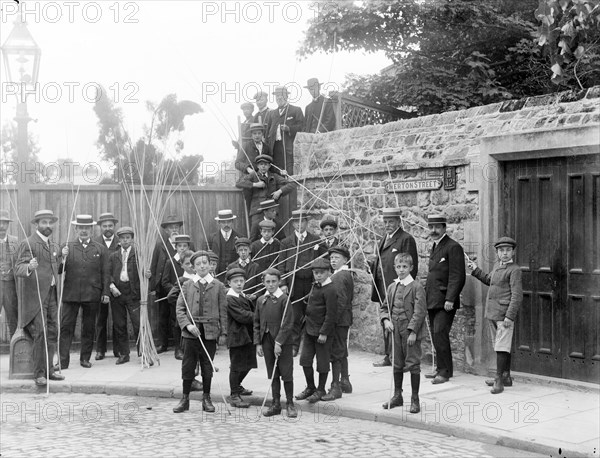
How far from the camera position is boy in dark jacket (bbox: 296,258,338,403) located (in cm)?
871

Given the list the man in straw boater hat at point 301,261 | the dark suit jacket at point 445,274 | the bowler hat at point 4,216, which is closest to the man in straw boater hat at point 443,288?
the dark suit jacket at point 445,274

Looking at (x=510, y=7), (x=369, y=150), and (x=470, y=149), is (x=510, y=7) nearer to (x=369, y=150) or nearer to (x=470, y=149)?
(x=369, y=150)

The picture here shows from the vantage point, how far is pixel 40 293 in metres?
10.1

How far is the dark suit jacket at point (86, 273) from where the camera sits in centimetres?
1088

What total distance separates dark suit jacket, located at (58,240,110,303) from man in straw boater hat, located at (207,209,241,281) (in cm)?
165

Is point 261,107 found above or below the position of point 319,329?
above

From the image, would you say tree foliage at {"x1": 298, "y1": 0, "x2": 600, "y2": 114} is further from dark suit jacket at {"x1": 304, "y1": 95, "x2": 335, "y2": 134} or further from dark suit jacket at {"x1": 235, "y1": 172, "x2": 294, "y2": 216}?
dark suit jacket at {"x1": 235, "y1": 172, "x2": 294, "y2": 216}

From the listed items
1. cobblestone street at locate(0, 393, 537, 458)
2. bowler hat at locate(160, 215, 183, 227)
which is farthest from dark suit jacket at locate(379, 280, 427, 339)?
bowler hat at locate(160, 215, 183, 227)

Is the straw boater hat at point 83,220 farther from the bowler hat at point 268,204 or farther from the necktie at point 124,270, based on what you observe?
the bowler hat at point 268,204

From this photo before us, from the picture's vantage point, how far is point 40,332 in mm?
10047

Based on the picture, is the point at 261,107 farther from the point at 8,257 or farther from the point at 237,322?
the point at 237,322

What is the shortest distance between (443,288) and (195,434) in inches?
142

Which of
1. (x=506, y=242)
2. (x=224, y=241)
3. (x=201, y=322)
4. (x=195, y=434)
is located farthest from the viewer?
(x=224, y=241)

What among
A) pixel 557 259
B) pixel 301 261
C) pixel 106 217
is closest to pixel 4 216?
pixel 106 217
